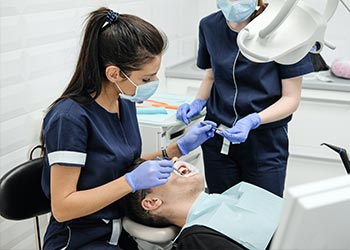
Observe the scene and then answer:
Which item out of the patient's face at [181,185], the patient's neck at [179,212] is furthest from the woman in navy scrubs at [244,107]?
the patient's neck at [179,212]

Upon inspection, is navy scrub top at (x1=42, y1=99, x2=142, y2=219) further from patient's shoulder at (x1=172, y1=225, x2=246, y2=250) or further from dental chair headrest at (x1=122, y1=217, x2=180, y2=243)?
patient's shoulder at (x1=172, y1=225, x2=246, y2=250)

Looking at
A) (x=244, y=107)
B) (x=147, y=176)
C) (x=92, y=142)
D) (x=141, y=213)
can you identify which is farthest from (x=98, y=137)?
(x=244, y=107)

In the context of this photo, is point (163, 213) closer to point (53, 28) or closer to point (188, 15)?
point (53, 28)

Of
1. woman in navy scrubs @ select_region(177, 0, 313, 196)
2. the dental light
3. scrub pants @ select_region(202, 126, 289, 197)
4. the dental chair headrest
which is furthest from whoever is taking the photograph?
scrub pants @ select_region(202, 126, 289, 197)

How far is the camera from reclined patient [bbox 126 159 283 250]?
1305mm

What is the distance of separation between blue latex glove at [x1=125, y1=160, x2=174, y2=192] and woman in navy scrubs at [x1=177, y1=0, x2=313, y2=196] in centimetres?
43

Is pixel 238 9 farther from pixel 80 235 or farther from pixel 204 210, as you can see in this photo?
pixel 80 235

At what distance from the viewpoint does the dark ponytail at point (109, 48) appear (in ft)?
4.27

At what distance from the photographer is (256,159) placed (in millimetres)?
1827

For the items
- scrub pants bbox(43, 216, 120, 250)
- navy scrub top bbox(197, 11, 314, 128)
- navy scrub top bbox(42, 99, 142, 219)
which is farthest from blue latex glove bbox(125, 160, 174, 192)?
navy scrub top bbox(197, 11, 314, 128)

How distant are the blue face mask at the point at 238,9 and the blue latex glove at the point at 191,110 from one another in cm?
50

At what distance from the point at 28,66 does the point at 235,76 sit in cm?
90

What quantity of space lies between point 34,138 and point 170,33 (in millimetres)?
1346

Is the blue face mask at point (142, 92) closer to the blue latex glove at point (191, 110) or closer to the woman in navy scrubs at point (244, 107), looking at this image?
the woman in navy scrubs at point (244, 107)
